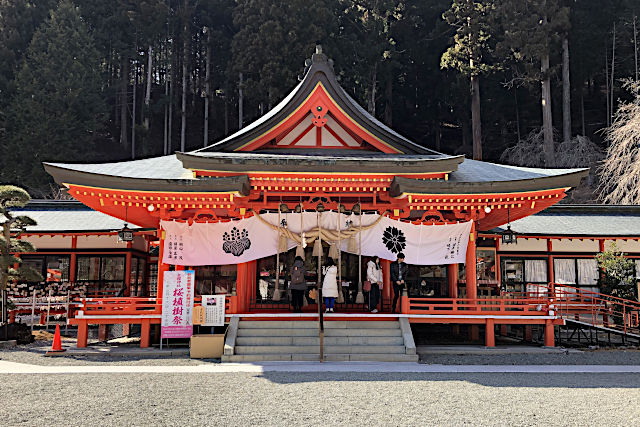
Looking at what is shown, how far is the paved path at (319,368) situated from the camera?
10.3m

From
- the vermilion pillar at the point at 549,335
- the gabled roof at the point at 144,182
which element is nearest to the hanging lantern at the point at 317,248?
the gabled roof at the point at 144,182

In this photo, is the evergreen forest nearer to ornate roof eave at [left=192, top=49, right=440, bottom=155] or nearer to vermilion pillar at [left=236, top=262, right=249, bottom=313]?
ornate roof eave at [left=192, top=49, right=440, bottom=155]

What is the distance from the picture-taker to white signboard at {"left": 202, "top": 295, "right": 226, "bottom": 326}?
12469 millimetres

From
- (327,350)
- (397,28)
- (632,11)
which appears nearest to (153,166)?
(327,350)

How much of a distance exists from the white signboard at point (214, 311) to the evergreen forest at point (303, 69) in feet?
78.8

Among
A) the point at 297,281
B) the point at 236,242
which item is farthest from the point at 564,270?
the point at 236,242

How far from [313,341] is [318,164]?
416 centimetres

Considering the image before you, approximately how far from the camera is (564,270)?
20453 millimetres

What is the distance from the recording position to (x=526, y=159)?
35125 mm

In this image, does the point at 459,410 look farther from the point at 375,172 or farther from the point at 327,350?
the point at 375,172

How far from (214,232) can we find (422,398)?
752cm

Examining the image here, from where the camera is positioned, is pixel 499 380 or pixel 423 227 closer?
pixel 499 380

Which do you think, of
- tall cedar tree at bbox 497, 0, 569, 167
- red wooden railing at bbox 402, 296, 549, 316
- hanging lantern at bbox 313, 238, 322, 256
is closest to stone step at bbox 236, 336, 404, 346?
red wooden railing at bbox 402, 296, 549, 316

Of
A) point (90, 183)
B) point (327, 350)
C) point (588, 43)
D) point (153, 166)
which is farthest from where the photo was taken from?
point (588, 43)
